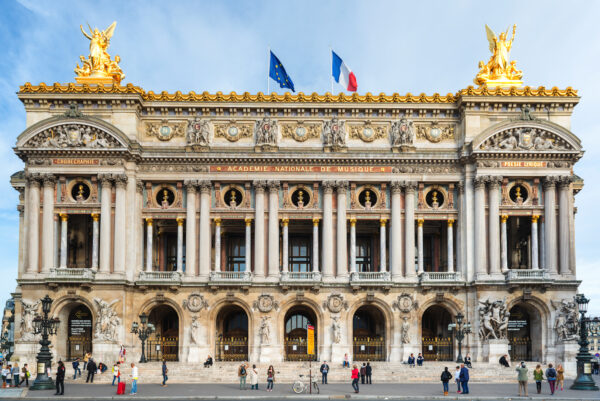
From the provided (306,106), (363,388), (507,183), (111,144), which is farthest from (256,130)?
(363,388)

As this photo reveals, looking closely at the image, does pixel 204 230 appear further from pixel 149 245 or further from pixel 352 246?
pixel 352 246

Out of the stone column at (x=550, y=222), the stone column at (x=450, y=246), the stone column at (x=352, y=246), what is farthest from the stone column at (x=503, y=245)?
the stone column at (x=352, y=246)

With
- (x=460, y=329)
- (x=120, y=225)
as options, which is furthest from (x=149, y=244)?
(x=460, y=329)

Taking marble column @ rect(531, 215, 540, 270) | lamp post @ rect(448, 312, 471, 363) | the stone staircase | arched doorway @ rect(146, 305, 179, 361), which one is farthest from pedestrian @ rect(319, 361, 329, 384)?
marble column @ rect(531, 215, 540, 270)

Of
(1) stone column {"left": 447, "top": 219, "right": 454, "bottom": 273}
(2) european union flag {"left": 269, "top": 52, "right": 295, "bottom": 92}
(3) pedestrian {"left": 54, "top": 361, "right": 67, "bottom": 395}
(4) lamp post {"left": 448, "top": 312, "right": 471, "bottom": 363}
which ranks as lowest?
(3) pedestrian {"left": 54, "top": 361, "right": 67, "bottom": 395}

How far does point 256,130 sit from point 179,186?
7585mm

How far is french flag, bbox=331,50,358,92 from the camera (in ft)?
212

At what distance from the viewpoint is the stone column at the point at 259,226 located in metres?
62.8

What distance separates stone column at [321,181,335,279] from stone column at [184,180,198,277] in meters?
10.1

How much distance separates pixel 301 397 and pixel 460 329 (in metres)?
19.9

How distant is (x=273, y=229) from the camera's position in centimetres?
6288

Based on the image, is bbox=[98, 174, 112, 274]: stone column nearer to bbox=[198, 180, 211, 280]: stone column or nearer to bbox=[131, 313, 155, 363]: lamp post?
bbox=[131, 313, 155, 363]: lamp post

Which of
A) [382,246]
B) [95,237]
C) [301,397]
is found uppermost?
[95,237]

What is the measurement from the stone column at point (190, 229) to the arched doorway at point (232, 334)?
4.43m
